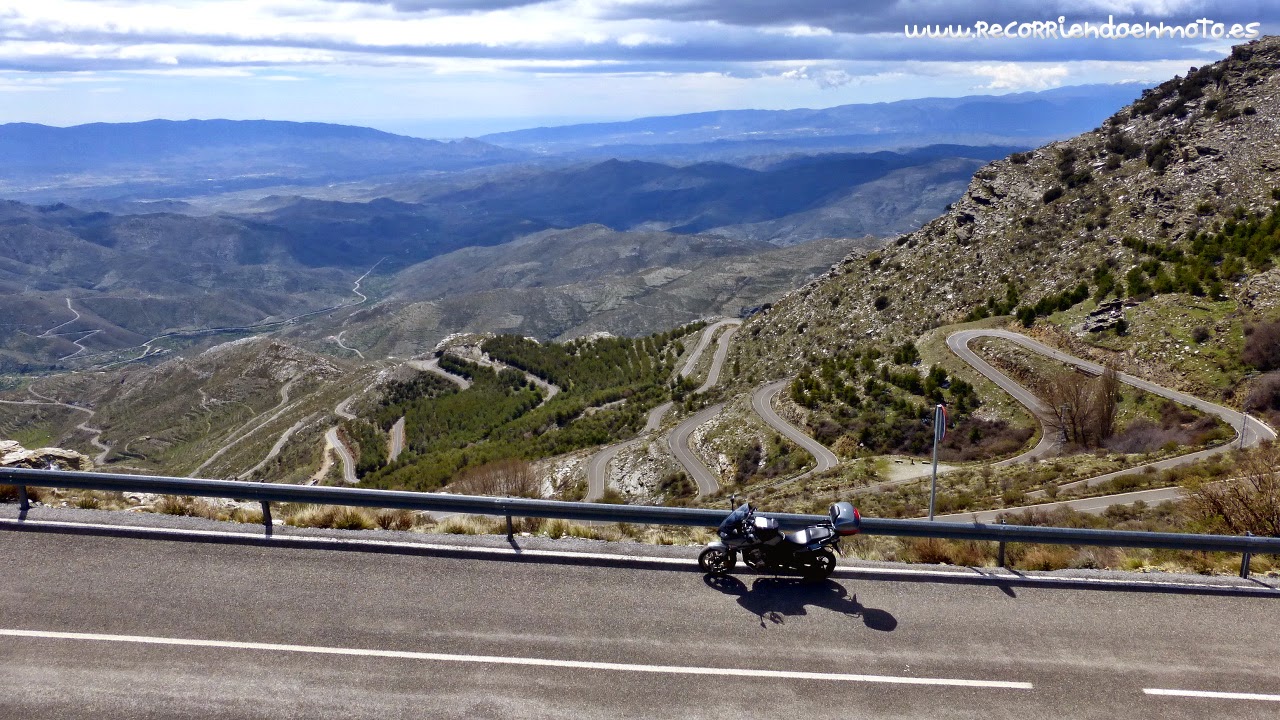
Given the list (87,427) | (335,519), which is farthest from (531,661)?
(87,427)

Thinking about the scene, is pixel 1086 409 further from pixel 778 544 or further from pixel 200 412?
pixel 200 412

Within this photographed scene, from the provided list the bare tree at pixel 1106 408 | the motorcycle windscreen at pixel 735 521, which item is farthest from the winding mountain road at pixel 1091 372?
the motorcycle windscreen at pixel 735 521

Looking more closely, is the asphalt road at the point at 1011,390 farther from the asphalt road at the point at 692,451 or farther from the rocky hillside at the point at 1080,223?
the asphalt road at the point at 692,451

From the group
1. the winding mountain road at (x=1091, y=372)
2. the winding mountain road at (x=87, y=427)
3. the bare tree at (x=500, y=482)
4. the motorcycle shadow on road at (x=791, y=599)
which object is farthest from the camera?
the winding mountain road at (x=87, y=427)

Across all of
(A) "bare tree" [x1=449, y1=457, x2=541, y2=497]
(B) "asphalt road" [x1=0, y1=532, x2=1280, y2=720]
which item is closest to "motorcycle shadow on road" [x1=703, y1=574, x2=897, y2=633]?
(B) "asphalt road" [x1=0, y1=532, x2=1280, y2=720]

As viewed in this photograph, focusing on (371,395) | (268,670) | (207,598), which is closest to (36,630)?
(207,598)

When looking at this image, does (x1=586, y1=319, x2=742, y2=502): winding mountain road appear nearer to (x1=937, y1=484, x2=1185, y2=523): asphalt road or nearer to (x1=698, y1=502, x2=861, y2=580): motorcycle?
(x1=937, y1=484, x2=1185, y2=523): asphalt road
